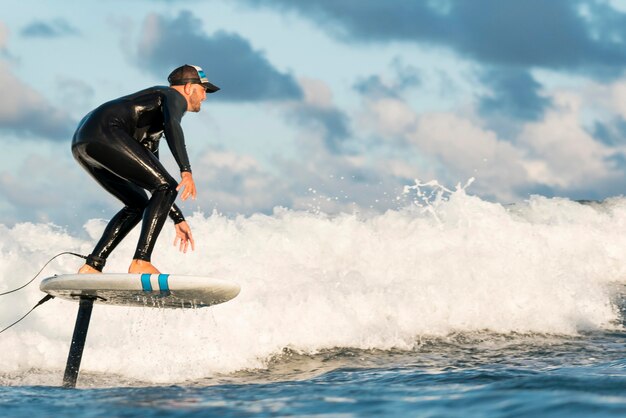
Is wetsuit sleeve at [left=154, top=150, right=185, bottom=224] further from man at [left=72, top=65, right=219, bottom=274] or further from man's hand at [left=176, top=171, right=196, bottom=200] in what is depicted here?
man's hand at [left=176, top=171, right=196, bottom=200]

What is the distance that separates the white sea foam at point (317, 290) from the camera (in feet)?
29.8

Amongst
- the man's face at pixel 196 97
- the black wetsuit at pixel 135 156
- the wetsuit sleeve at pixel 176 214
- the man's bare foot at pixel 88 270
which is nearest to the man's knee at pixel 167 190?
the black wetsuit at pixel 135 156

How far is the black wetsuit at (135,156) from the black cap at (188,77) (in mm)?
245

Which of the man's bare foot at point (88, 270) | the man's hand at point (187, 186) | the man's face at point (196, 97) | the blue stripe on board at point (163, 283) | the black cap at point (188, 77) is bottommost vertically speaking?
the blue stripe on board at point (163, 283)

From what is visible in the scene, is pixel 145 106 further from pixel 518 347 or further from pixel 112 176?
pixel 518 347

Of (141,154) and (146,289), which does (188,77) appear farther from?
(146,289)

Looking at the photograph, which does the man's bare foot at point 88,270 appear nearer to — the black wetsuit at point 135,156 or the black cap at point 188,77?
the black wetsuit at point 135,156

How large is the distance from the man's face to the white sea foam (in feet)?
7.31

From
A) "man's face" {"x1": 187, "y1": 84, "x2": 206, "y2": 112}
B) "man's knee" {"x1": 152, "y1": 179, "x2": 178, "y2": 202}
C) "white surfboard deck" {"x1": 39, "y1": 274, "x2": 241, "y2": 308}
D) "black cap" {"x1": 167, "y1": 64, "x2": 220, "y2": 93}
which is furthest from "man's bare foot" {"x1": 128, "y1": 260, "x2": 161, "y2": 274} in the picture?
"black cap" {"x1": 167, "y1": 64, "x2": 220, "y2": 93}

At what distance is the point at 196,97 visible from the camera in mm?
7590

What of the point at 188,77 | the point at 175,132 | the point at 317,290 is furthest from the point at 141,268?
the point at 317,290

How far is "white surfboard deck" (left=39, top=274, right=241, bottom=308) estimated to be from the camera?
6.73m

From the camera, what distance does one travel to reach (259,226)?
46.9ft

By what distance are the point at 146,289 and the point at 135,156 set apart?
108 centimetres
